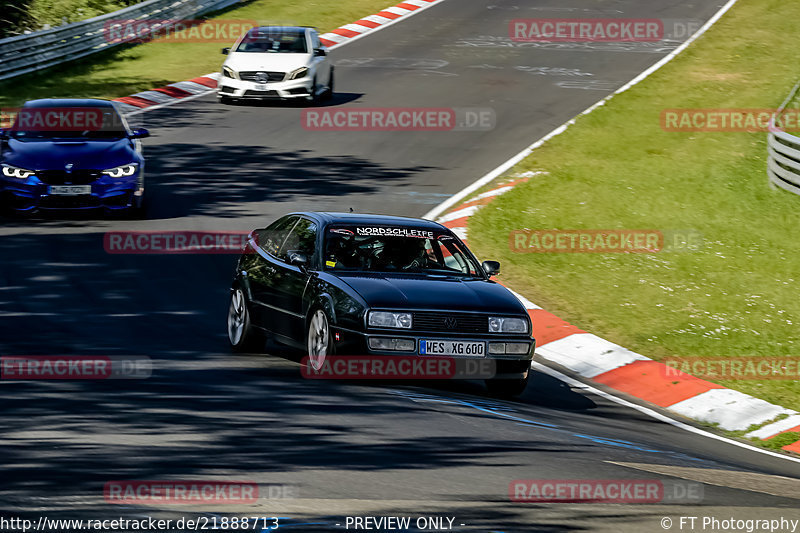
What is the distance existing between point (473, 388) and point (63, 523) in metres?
5.49

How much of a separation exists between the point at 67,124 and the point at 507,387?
9.54 m

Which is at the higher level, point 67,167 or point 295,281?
point 295,281

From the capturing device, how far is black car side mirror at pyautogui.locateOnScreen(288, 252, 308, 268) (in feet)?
35.9

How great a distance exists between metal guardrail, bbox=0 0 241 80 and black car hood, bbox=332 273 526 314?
2075 centimetres

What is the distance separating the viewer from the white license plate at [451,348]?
33.1 feet

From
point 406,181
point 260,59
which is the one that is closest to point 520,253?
point 406,181

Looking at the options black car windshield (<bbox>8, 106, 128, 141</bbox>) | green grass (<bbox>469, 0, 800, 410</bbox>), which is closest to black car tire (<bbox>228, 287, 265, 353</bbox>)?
green grass (<bbox>469, 0, 800, 410</bbox>)

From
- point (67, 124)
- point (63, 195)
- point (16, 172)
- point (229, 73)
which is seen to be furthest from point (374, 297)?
point (229, 73)

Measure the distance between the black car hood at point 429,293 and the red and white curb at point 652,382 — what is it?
7.32ft

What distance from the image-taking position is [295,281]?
11.1m

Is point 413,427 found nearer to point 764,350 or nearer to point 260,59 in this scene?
point 764,350

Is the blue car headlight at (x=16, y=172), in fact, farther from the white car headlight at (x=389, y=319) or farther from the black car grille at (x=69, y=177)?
the white car headlight at (x=389, y=319)

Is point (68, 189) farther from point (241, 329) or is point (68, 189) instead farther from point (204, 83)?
point (204, 83)

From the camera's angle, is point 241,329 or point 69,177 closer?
point 241,329
